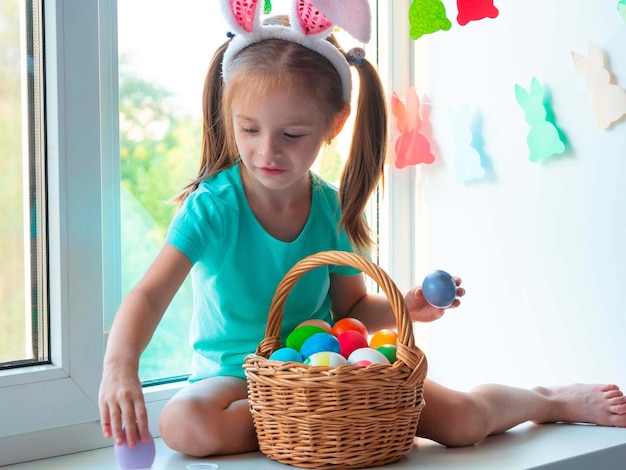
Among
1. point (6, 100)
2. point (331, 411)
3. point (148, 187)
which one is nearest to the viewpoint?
point (331, 411)

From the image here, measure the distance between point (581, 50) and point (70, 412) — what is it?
1.05m

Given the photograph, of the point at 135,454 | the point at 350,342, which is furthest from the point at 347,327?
the point at 135,454

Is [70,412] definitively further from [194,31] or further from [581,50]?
[581,50]

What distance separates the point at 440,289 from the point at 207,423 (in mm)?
414

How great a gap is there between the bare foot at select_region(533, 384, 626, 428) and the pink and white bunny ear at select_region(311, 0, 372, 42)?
68cm

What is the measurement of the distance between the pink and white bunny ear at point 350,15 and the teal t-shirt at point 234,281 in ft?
1.03

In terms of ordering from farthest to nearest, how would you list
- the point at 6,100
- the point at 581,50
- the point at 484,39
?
the point at 484,39 → the point at 581,50 → the point at 6,100

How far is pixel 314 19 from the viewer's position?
132 centimetres

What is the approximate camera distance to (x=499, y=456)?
122cm

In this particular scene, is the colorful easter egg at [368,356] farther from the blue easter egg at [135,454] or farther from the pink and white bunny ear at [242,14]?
the pink and white bunny ear at [242,14]

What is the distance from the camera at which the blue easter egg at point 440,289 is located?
129 cm

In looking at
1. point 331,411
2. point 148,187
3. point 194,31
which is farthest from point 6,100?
point 331,411

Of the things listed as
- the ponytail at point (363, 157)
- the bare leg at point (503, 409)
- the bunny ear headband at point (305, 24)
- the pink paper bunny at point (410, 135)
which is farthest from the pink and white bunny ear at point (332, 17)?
the bare leg at point (503, 409)

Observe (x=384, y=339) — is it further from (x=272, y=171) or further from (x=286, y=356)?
(x=272, y=171)
